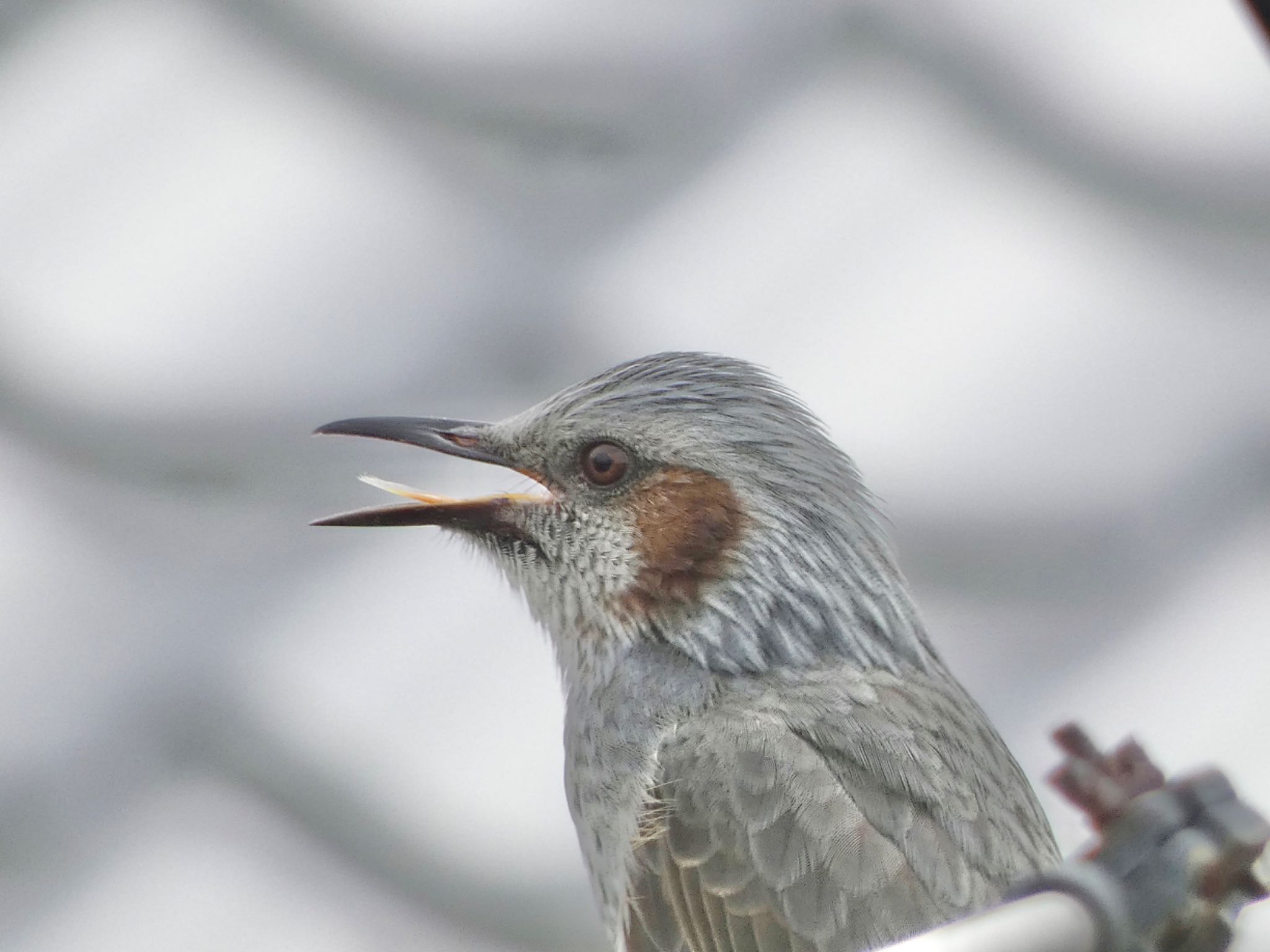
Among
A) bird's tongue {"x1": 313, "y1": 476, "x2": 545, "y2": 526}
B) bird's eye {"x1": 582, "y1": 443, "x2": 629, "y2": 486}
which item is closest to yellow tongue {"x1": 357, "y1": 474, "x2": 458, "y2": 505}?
bird's tongue {"x1": 313, "y1": 476, "x2": 545, "y2": 526}

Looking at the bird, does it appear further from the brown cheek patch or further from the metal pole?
the metal pole

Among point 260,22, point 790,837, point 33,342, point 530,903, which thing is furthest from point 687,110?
point 790,837

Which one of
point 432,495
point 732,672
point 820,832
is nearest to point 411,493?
point 432,495

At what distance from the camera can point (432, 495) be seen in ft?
11.0

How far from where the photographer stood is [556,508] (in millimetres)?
3301

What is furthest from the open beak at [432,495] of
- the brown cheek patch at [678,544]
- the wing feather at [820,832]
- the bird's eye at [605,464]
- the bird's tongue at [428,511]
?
the wing feather at [820,832]

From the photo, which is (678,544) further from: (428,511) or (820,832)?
(820,832)

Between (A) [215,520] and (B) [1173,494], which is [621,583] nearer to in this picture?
(A) [215,520]

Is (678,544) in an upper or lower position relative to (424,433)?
lower

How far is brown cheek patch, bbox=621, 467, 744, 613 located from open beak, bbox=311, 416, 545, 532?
0.25 m

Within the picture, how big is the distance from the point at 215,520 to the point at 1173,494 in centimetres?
339

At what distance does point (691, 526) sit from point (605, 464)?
0.23m

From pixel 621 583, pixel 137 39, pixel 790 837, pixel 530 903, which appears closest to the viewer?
pixel 790 837

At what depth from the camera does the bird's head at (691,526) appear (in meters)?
3.23
